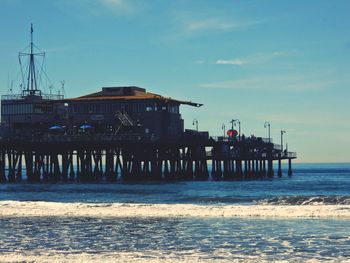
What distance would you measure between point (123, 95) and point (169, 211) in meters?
55.2

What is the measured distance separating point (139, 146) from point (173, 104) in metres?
9.82

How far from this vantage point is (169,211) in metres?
40.1

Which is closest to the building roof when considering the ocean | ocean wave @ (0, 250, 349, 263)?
the ocean

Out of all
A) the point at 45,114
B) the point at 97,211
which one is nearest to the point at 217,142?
the point at 45,114

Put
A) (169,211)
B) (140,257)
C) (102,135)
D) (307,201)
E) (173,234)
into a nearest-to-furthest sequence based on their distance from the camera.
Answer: (140,257) → (173,234) → (169,211) → (307,201) → (102,135)

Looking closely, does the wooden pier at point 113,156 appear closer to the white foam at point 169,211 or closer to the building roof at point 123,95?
the building roof at point 123,95

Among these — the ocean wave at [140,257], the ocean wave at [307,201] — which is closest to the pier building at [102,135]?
the ocean wave at [307,201]

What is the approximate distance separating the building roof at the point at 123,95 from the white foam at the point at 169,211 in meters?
45.6

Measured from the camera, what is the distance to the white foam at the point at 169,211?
36.9 m

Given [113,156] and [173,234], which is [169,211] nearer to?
[173,234]

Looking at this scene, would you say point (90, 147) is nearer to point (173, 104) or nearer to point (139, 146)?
point (139, 146)

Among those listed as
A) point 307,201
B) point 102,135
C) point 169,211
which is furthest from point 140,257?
point 102,135

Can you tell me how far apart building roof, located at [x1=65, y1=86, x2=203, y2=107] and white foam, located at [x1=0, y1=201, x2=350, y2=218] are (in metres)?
45.6

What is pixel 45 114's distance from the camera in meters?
96.4
